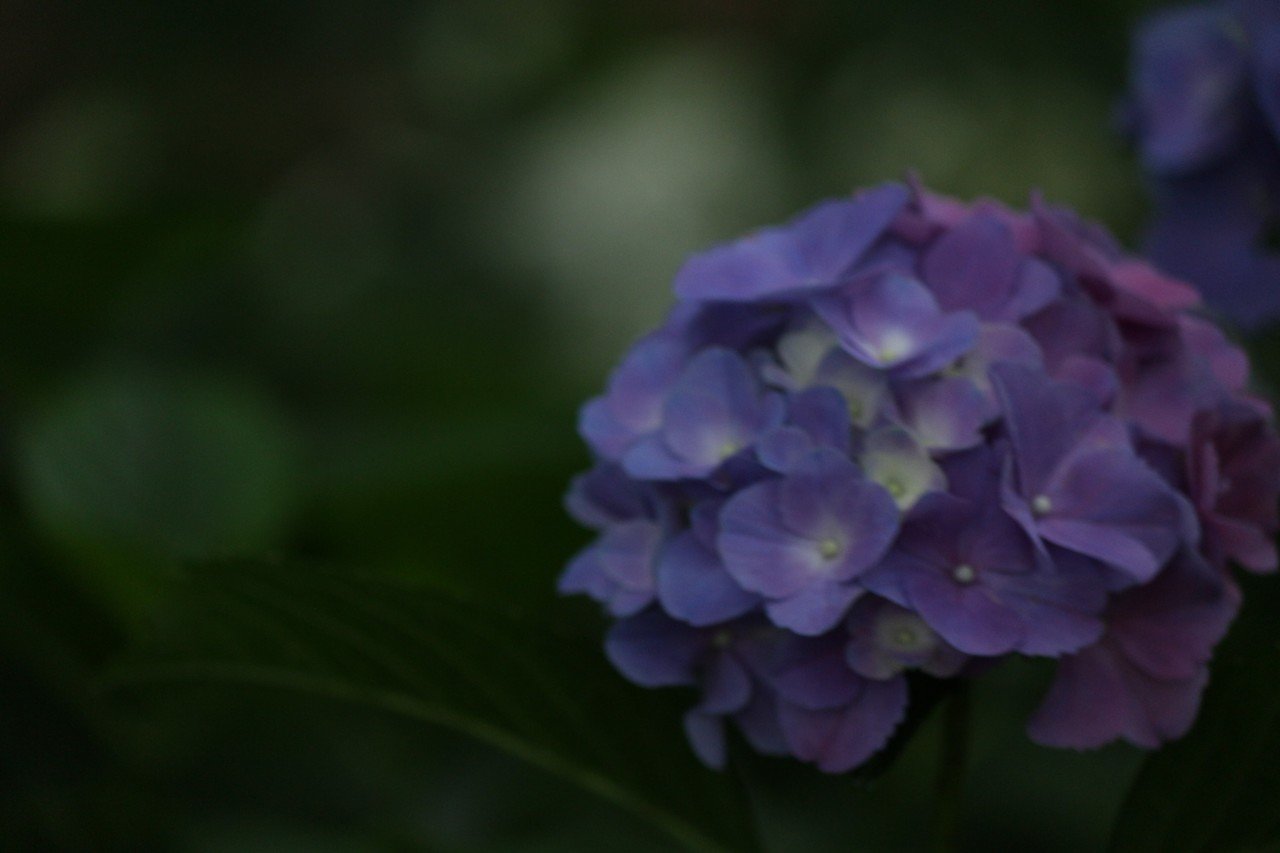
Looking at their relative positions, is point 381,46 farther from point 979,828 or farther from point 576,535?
point 979,828

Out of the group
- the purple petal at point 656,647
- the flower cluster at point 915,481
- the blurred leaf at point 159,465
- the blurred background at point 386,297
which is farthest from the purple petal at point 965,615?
the blurred leaf at point 159,465

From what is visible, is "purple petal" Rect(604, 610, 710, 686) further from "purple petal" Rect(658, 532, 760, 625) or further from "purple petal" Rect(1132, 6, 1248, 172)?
"purple petal" Rect(1132, 6, 1248, 172)

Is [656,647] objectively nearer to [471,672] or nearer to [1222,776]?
[471,672]

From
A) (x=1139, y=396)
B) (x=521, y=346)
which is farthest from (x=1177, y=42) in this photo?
(x=521, y=346)

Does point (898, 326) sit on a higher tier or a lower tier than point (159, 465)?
higher

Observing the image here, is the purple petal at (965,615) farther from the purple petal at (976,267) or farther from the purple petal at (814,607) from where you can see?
the purple petal at (976,267)

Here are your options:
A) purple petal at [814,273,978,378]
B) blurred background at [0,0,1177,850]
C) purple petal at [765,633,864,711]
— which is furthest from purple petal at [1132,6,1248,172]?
purple petal at [765,633,864,711]

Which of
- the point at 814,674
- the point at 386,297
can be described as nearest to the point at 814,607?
the point at 814,674
